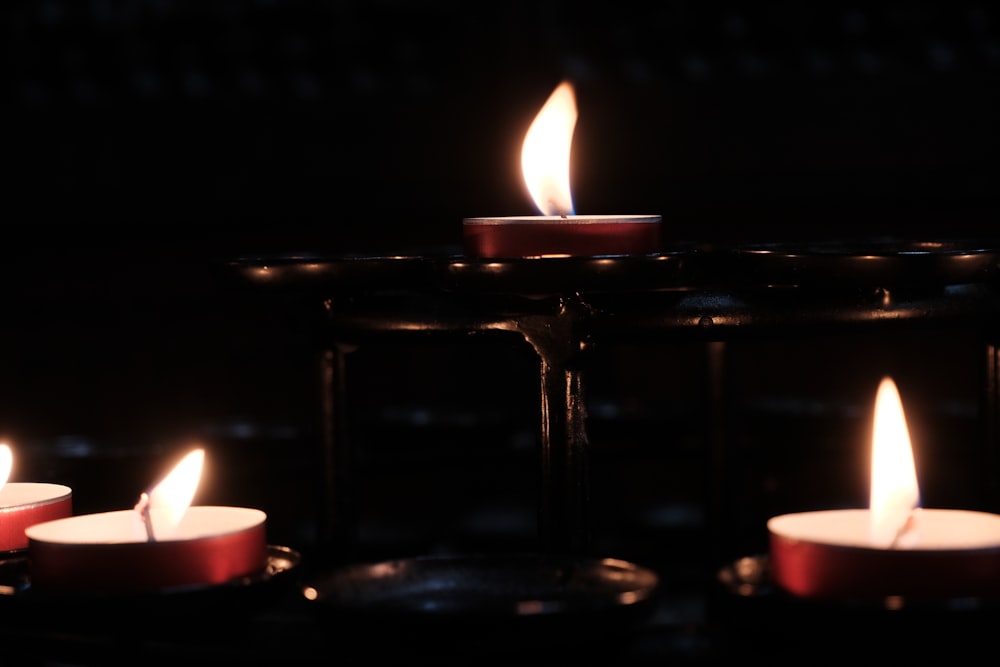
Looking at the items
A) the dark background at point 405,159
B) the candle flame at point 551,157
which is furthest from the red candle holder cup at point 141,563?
the dark background at point 405,159

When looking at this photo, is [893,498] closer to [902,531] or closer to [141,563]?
[902,531]

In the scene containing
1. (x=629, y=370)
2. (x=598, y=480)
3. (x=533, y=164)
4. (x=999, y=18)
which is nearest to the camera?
(x=533, y=164)

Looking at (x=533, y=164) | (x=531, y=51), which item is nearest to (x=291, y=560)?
(x=533, y=164)

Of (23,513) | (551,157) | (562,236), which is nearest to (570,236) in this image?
(562,236)

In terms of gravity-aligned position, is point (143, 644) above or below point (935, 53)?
below

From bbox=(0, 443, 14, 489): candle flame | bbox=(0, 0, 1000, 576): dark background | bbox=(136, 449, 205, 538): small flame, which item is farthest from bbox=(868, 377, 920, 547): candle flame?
bbox=(0, 0, 1000, 576): dark background

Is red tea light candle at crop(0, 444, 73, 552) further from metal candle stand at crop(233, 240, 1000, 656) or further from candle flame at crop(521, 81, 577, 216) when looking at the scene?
candle flame at crop(521, 81, 577, 216)

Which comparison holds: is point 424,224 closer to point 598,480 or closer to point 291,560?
point 598,480
